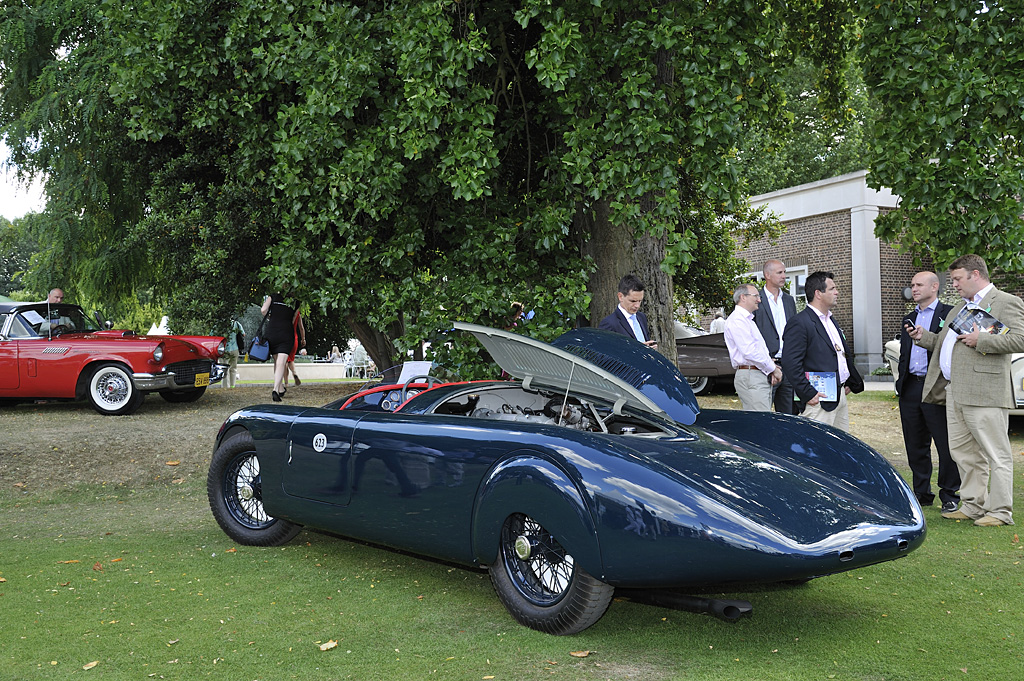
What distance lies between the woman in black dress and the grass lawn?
6068 millimetres

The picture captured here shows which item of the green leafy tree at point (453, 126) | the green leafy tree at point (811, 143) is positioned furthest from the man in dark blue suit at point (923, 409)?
the green leafy tree at point (811, 143)

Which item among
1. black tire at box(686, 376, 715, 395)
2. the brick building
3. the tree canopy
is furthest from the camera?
the brick building

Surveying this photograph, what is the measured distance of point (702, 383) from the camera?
15.3m

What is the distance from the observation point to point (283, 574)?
5105mm

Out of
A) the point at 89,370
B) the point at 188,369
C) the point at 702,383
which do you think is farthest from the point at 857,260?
the point at 89,370

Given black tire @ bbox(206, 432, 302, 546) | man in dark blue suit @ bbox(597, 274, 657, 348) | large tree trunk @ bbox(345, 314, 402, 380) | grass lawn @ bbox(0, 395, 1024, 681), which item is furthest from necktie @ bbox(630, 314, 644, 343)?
large tree trunk @ bbox(345, 314, 402, 380)

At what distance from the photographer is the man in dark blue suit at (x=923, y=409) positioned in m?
6.71

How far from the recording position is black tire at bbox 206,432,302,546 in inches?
226

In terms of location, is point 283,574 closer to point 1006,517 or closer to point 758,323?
point 758,323

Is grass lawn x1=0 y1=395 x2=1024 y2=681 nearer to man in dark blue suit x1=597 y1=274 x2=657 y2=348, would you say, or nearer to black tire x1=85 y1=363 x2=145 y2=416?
man in dark blue suit x1=597 y1=274 x2=657 y2=348

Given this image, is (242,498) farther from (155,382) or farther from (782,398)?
(155,382)

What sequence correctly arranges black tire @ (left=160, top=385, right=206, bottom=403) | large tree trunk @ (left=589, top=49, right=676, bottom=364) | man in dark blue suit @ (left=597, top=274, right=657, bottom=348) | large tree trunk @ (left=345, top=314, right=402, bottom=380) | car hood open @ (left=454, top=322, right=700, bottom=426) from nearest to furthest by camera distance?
car hood open @ (left=454, top=322, right=700, bottom=426) < man in dark blue suit @ (left=597, top=274, right=657, bottom=348) < large tree trunk @ (left=589, top=49, right=676, bottom=364) < black tire @ (left=160, top=385, right=206, bottom=403) < large tree trunk @ (left=345, top=314, right=402, bottom=380)

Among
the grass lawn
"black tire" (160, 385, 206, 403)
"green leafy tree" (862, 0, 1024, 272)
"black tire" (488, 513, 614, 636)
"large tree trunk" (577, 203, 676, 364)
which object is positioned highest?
"green leafy tree" (862, 0, 1024, 272)

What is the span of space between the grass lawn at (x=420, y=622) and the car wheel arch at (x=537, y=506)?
1.35ft
